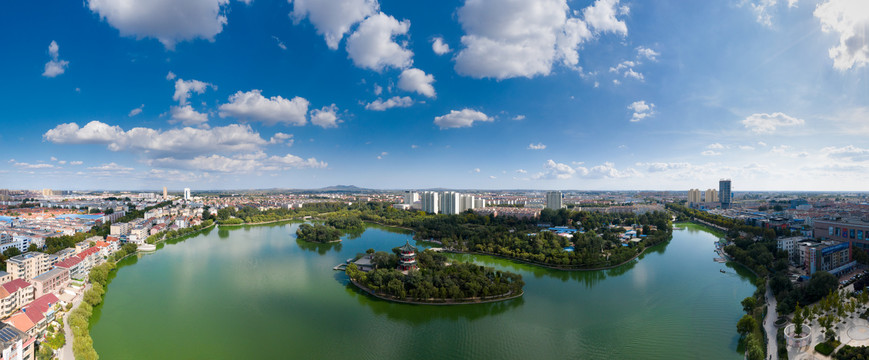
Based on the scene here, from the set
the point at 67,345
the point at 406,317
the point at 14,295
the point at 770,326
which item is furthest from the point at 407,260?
the point at 14,295

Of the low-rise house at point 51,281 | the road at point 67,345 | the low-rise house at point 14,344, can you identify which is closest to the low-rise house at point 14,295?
the low-rise house at point 51,281

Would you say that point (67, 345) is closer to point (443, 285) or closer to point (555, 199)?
point (443, 285)

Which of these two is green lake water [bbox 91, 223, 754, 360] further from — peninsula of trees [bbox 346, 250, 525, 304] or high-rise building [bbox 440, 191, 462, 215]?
high-rise building [bbox 440, 191, 462, 215]

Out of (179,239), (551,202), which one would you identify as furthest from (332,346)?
(551,202)

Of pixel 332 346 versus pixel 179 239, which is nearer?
pixel 332 346

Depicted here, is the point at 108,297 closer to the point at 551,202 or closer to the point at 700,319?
the point at 700,319
